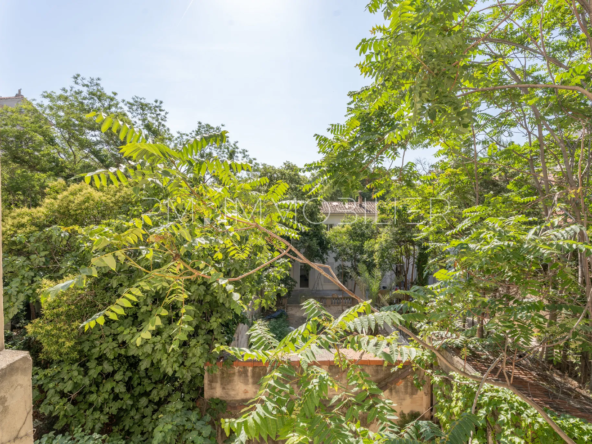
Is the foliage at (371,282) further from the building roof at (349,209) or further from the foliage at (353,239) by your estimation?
the building roof at (349,209)

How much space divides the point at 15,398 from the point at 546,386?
→ 6442mm

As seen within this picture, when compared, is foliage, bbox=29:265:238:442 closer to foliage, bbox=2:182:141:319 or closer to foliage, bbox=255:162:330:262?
foliage, bbox=2:182:141:319

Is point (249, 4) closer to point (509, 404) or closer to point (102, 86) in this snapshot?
point (509, 404)

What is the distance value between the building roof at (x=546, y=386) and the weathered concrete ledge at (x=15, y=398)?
14.4 feet

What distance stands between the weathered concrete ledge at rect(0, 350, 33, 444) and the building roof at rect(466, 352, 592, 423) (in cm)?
438

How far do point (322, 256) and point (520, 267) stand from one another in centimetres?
1388

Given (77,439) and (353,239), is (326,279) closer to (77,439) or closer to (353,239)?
(353,239)

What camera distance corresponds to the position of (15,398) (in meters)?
1.30

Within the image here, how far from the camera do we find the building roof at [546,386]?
4.09m

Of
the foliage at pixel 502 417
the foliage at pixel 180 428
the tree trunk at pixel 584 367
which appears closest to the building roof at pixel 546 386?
the tree trunk at pixel 584 367

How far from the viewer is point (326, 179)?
10.5 ft

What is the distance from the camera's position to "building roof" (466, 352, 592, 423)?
4094 millimetres

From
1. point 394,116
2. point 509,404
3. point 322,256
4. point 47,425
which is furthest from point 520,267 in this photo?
point 322,256

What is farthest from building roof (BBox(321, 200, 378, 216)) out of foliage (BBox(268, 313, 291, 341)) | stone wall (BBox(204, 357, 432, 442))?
stone wall (BBox(204, 357, 432, 442))
